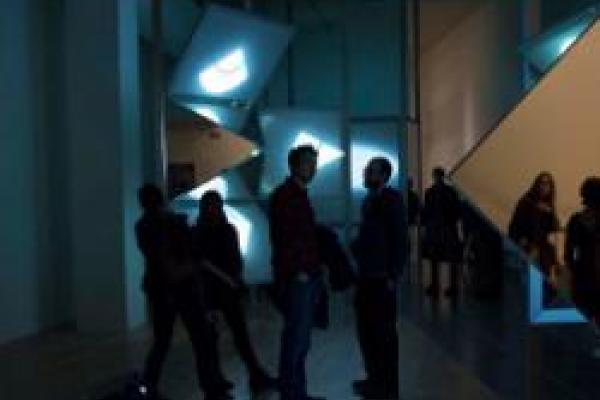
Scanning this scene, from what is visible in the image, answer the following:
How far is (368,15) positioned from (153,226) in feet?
34.3

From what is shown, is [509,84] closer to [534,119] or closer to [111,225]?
[111,225]

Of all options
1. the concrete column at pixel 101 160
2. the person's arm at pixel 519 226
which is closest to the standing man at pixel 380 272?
the person's arm at pixel 519 226

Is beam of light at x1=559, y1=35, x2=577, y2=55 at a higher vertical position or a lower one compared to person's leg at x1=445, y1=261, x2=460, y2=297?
higher

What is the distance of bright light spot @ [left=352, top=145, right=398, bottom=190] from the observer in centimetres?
1623

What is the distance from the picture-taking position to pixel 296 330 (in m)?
6.80

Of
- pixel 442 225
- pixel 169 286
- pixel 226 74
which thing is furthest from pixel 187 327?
pixel 442 225

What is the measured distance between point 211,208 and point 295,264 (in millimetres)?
923

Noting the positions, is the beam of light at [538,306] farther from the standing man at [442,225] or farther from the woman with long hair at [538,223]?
the standing man at [442,225]

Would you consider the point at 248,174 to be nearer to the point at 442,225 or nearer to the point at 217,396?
the point at 442,225

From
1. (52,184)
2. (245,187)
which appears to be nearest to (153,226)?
(52,184)

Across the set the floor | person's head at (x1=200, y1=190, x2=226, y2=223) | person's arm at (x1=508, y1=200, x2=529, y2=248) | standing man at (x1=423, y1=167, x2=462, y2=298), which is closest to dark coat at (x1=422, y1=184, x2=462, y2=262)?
standing man at (x1=423, y1=167, x2=462, y2=298)

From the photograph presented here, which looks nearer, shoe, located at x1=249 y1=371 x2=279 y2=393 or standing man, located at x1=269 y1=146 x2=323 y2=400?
standing man, located at x1=269 y1=146 x2=323 y2=400

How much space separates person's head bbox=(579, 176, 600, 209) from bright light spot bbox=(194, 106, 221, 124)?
9.42m

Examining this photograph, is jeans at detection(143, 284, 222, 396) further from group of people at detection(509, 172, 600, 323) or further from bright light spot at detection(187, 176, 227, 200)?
bright light spot at detection(187, 176, 227, 200)
